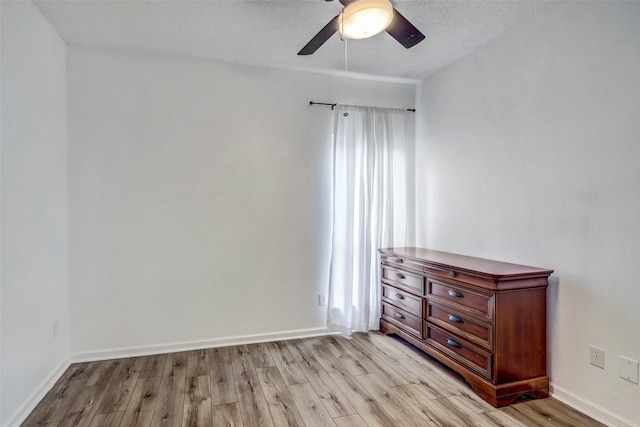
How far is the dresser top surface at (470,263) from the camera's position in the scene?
2.29 metres

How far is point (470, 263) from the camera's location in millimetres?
2691

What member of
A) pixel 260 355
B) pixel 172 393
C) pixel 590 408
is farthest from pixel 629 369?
pixel 172 393

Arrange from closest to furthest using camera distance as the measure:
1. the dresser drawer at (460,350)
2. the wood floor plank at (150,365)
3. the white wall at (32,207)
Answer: the white wall at (32,207) < the dresser drawer at (460,350) < the wood floor plank at (150,365)

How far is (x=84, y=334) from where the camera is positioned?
2975 mm

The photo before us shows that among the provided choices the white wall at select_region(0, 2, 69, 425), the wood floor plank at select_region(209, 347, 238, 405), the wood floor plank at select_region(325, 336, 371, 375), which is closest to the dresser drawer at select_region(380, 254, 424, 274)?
the wood floor plank at select_region(325, 336, 371, 375)

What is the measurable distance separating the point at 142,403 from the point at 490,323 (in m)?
2.29

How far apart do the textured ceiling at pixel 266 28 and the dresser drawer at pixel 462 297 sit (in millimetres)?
1919

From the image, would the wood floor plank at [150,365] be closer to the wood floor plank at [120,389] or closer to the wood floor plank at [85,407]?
the wood floor plank at [120,389]

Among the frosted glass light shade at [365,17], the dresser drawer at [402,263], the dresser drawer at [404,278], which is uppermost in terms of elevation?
the frosted glass light shade at [365,17]

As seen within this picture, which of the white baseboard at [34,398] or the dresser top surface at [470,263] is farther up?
the dresser top surface at [470,263]

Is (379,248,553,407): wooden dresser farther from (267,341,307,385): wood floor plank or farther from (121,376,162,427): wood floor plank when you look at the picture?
(121,376,162,427): wood floor plank

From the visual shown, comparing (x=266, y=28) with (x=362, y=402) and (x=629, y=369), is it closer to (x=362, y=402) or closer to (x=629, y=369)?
(x=362, y=402)

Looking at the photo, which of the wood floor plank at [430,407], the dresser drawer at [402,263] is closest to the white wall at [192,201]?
the dresser drawer at [402,263]

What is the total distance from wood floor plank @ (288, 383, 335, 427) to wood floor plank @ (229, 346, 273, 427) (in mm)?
205
